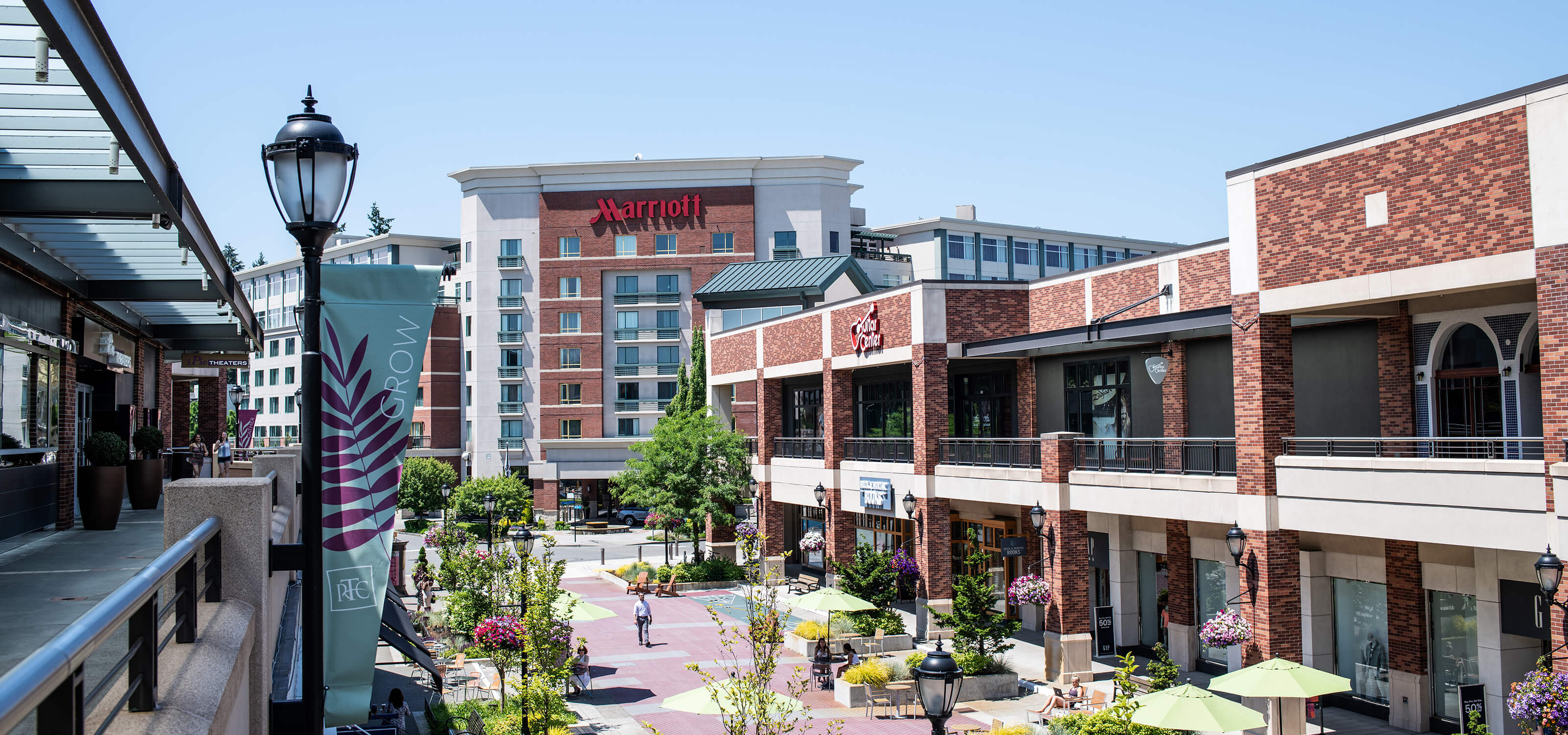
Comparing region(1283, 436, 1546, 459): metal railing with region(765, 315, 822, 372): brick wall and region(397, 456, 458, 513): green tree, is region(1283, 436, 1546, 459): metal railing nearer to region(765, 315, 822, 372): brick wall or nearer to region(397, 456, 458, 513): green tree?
region(765, 315, 822, 372): brick wall

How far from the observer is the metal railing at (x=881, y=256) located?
81.8 m

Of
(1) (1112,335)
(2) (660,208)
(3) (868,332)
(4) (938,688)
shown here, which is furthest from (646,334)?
(4) (938,688)

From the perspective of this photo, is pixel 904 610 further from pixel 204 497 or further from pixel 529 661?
pixel 204 497

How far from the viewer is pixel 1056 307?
3128 cm

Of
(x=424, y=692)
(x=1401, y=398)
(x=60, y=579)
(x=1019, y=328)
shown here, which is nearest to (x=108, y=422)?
(x=424, y=692)

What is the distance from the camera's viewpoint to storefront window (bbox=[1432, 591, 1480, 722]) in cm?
2078

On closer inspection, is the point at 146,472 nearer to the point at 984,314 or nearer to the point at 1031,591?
the point at 1031,591

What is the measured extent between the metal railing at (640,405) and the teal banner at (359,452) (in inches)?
2760

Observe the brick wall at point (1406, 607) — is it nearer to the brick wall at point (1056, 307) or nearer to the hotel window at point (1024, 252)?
the brick wall at point (1056, 307)

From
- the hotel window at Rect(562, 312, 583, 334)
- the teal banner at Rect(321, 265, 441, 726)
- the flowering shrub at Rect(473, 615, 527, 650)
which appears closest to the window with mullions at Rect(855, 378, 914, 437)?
the flowering shrub at Rect(473, 615, 527, 650)

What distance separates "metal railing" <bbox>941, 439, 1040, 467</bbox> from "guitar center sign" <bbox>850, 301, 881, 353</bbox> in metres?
3.98

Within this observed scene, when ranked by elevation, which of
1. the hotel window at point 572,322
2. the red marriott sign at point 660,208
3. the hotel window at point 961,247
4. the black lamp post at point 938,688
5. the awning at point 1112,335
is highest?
the red marriott sign at point 660,208

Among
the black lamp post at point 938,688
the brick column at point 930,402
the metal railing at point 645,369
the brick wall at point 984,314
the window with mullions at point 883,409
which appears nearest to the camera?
the black lamp post at point 938,688

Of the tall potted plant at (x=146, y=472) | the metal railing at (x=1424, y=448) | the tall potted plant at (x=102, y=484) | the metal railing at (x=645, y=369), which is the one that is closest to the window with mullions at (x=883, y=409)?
the metal railing at (x=1424, y=448)
